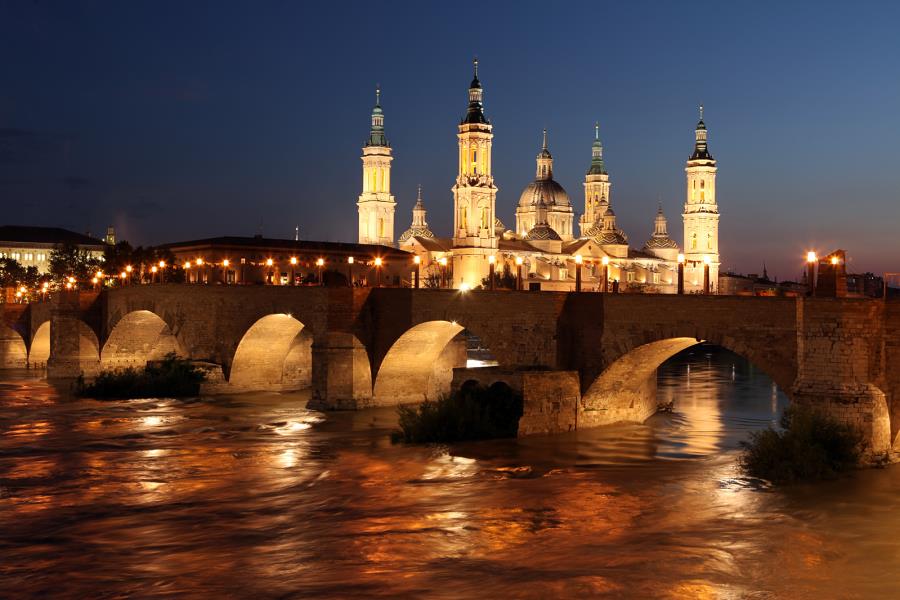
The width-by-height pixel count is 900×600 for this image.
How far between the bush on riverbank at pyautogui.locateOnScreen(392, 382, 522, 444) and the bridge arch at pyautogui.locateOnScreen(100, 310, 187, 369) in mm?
24689

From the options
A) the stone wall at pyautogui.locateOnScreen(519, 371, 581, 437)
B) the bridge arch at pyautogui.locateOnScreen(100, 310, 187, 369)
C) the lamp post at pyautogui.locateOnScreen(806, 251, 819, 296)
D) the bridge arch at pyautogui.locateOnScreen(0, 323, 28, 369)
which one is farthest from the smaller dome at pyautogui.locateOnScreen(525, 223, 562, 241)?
the lamp post at pyautogui.locateOnScreen(806, 251, 819, 296)

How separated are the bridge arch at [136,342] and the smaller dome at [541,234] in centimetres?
6813

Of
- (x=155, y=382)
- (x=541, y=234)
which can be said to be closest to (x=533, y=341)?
(x=155, y=382)

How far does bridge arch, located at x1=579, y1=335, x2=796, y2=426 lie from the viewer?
27.2 meters

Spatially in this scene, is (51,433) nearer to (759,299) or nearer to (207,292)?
(207,292)

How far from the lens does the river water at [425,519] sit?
16.5 m

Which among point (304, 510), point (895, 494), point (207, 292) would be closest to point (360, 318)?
point (207, 292)

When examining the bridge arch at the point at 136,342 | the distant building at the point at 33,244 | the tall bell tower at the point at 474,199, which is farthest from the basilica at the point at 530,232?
the bridge arch at the point at 136,342

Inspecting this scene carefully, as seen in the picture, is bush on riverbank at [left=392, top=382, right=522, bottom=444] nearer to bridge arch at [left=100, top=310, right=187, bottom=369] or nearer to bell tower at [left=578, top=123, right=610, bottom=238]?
bridge arch at [left=100, top=310, right=187, bottom=369]

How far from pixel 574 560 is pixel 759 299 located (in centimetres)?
890

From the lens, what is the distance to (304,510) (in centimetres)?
2150

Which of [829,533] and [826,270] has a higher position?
[826,270]

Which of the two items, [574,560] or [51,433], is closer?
[574,560]

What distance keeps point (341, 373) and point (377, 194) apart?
81.1 meters
